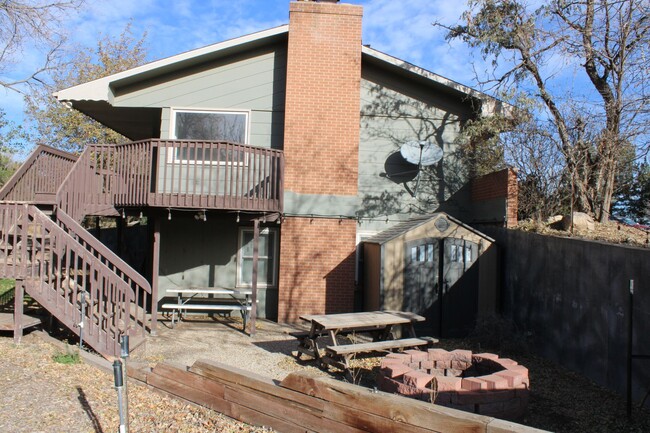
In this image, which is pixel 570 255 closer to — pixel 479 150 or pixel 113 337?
pixel 479 150

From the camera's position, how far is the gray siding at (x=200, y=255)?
13.3 m

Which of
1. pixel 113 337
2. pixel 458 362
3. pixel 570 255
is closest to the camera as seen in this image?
pixel 458 362

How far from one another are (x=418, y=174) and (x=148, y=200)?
6.70m

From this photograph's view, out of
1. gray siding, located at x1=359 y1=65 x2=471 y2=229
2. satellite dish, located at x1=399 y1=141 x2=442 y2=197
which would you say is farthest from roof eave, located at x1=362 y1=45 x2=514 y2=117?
satellite dish, located at x1=399 y1=141 x2=442 y2=197

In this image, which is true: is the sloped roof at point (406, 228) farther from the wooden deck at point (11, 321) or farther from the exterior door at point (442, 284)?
the wooden deck at point (11, 321)

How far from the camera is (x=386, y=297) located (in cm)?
1151

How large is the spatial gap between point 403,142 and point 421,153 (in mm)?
821

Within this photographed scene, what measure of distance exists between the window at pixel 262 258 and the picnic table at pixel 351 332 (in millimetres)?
3807

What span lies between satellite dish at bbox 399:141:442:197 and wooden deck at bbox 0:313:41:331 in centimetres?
870

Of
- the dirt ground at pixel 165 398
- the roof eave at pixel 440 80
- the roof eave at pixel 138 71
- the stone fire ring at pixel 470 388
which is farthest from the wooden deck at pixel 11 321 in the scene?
the roof eave at pixel 440 80

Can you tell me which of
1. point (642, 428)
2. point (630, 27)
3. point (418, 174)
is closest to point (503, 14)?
point (630, 27)

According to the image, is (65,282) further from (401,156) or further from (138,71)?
(401,156)

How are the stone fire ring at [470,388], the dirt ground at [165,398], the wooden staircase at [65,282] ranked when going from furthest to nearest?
the wooden staircase at [65,282]
the stone fire ring at [470,388]
the dirt ground at [165,398]

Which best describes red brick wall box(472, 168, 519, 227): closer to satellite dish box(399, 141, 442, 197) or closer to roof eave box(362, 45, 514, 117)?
satellite dish box(399, 141, 442, 197)
